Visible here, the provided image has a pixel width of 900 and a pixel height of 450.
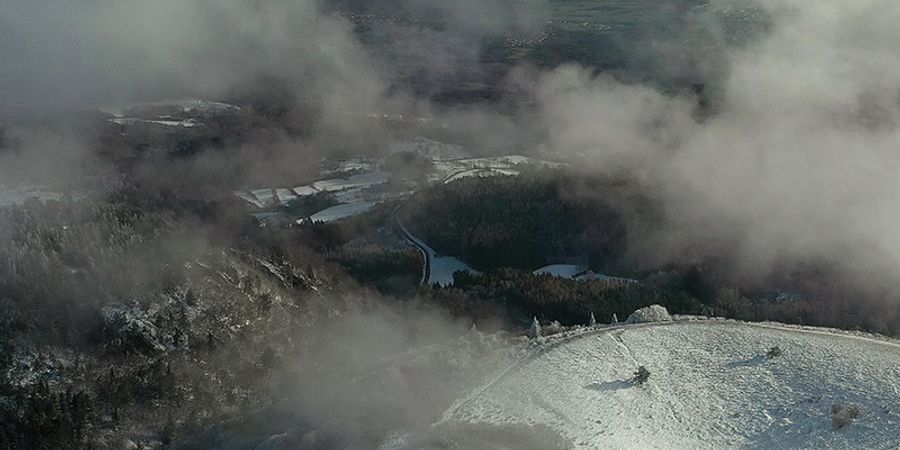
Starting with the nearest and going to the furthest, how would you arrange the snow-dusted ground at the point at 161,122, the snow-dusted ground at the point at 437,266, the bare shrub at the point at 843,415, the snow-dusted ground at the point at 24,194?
the bare shrub at the point at 843,415 < the snow-dusted ground at the point at 24,194 < the snow-dusted ground at the point at 437,266 < the snow-dusted ground at the point at 161,122

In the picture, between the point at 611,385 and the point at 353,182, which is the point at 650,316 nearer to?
the point at 611,385

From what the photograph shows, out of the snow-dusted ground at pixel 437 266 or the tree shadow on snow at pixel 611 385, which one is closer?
the tree shadow on snow at pixel 611 385

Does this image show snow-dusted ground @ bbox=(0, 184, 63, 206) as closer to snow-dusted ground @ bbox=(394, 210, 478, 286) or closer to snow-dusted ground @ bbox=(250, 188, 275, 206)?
snow-dusted ground @ bbox=(250, 188, 275, 206)

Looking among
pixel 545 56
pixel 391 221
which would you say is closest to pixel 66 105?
pixel 391 221

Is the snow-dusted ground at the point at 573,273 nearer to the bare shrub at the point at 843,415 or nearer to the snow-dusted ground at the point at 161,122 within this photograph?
the bare shrub at the point at 843,415

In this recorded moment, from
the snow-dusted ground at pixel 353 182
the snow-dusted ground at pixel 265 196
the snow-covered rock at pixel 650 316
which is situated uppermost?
the snow-covered rock at pixel 650 316

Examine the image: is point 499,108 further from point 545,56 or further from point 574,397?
point 574,397

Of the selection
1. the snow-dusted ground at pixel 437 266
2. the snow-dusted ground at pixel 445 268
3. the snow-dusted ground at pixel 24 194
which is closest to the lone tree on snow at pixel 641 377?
the snow-dusted ground at pixel 437 266

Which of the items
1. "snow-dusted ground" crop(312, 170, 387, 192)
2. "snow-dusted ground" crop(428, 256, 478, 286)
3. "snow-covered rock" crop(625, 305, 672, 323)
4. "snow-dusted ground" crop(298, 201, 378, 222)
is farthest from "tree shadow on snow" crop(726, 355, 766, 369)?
"snow-dusted ground" crop(312, 170, 387, 192)
